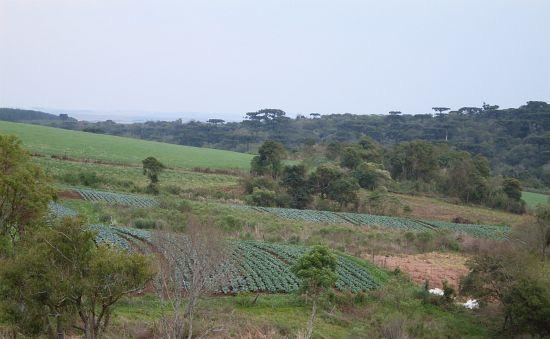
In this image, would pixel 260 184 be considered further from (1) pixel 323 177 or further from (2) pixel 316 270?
(2) pixel 316 270

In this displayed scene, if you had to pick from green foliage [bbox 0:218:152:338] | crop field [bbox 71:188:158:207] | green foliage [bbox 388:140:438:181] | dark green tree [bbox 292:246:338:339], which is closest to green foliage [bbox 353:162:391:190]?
green foliage [bbox 388:140:438:181]

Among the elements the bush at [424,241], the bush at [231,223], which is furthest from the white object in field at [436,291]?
the bush at [231,223]

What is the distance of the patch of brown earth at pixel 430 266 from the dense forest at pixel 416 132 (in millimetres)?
50240

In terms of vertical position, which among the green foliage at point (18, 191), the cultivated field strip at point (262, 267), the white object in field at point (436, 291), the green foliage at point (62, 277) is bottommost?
the white object in field at point (436, 291)

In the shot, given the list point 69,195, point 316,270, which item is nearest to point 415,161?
point 69,195

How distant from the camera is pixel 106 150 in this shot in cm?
6850

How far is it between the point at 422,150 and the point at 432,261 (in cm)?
3568

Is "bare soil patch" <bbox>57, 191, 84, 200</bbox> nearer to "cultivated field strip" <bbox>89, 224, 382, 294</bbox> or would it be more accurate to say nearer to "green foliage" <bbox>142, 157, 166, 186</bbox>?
"green foliage" <bbox>142, 157, 166, 186</bbox>

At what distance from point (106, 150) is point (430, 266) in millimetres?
52002

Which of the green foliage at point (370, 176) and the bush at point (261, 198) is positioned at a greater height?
the green foliage at point (370, 176)

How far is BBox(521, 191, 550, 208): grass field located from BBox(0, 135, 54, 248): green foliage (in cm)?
5549

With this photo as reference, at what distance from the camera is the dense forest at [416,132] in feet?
284

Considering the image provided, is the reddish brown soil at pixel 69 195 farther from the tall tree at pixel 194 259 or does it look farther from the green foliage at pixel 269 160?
the tall tree at pixel 194 259

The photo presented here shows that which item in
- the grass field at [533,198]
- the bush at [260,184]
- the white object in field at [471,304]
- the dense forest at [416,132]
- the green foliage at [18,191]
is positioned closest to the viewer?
the green foliage at [18,191]
